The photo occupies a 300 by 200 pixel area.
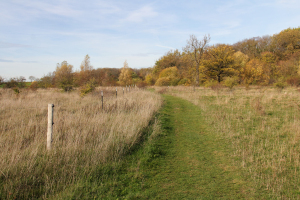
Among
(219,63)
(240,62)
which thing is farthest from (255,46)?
(219,63)

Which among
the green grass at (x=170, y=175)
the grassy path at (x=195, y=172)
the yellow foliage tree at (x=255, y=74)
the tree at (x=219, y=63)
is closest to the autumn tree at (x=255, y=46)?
the yellow foliage tree at (x=255, y=74)

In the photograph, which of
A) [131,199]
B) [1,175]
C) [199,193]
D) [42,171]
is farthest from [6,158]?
[199,193]

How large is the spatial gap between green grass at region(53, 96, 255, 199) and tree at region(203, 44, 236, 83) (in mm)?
32430

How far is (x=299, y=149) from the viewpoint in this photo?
18.1 ft

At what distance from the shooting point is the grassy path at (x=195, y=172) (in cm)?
362

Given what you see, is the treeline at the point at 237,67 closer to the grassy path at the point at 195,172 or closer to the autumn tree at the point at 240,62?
the autumn tree at the point at 240,62

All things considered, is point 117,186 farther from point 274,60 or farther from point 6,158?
point 274,60

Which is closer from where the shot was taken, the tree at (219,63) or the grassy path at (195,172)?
the grassy path at (195,172)

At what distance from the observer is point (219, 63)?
119ft

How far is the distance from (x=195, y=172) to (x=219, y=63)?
35.2m

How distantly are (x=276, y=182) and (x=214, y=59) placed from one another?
3548 centimetres

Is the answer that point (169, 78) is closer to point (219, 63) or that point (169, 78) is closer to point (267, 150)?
point (219, 63)

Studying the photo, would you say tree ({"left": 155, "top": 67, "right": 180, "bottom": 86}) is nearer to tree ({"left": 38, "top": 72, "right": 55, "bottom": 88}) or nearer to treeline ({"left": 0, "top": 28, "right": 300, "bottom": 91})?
treeline ({"left": 0, "top": 28, "right": 300, "bottom": 91})

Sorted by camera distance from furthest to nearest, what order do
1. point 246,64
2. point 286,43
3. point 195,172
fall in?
point 286,43
point 246,64
point 195,172
